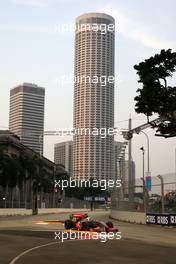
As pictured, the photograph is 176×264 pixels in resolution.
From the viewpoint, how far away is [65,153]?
8194 cm

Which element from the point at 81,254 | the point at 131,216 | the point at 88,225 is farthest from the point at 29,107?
the point at 81,254

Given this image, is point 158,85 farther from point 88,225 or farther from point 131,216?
point 131,216

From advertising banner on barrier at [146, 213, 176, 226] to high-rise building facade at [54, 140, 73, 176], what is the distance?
1486 inches

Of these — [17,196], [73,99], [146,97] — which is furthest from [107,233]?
[17,196]

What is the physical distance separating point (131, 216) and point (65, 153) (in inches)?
1513

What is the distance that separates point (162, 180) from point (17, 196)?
6835cm

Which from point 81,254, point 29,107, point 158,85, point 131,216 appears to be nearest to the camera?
point 81,254

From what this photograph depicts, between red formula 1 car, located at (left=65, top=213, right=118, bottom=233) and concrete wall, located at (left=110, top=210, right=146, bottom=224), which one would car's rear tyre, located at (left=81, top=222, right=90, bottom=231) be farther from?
concrete wall, located at (left=110, top=210, right=146, bottom=224)

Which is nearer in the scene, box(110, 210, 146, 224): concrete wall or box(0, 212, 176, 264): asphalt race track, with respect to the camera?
box(0, 212, 176, 264): asphalt race track

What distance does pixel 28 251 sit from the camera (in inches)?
695

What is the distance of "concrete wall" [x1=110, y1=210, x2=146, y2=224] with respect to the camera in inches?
1621

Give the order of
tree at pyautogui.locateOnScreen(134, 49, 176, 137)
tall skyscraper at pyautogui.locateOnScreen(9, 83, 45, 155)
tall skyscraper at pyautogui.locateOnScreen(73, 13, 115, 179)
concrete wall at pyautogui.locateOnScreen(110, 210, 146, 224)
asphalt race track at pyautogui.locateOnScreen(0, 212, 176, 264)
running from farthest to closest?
tall skyscraper at pyautogui.locateOnScreen(9, 83, 45, 155)
tall skyscraper at pyautogui.locateOnScreen(73, 13, 115, 179)
concrete wall at pyautogui.locateOnScreen(110, 210, 146, 224)
tree at pyautogui.locateOnScreen(134, 49, 176, 137)
asphalt race track at pyautogui.locateOnScreen(0, 212, 176, 264)

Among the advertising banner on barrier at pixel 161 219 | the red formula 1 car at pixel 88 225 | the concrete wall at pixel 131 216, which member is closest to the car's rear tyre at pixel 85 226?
the red formula 1 car at pixel 88 225

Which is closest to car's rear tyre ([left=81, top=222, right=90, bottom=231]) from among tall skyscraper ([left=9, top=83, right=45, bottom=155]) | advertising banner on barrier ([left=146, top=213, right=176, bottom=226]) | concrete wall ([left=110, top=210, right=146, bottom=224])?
advertising banner on barrier ([left=146, top=213, right=176, bottom=226])
